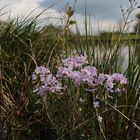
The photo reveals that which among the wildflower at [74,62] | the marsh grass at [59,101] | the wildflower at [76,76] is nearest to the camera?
the wildflower at [76,76]

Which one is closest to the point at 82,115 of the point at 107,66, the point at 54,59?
the point at 107,66

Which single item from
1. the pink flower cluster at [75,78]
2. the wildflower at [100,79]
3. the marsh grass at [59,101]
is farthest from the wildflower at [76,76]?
the marsh grass at [59,101]

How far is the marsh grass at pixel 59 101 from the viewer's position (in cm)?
366

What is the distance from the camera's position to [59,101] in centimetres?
391

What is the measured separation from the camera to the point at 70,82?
3633 mm

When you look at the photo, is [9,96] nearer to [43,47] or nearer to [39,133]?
[39,133]

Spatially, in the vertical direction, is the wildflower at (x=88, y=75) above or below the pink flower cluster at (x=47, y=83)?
above

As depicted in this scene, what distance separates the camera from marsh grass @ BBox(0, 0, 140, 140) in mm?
3664

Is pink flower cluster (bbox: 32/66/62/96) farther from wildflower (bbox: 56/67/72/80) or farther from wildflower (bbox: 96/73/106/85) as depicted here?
wildflower (bbox: 96/73/106/85)

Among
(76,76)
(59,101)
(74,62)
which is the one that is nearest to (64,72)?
(76,76)

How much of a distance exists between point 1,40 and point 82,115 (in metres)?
2.01

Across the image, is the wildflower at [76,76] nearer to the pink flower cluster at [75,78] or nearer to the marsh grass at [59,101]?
the pink flower cluster at [75,78]

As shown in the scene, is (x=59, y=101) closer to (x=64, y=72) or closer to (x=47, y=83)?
(x=47, y=83)

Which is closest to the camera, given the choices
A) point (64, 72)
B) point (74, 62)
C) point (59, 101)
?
point (64, 72)
